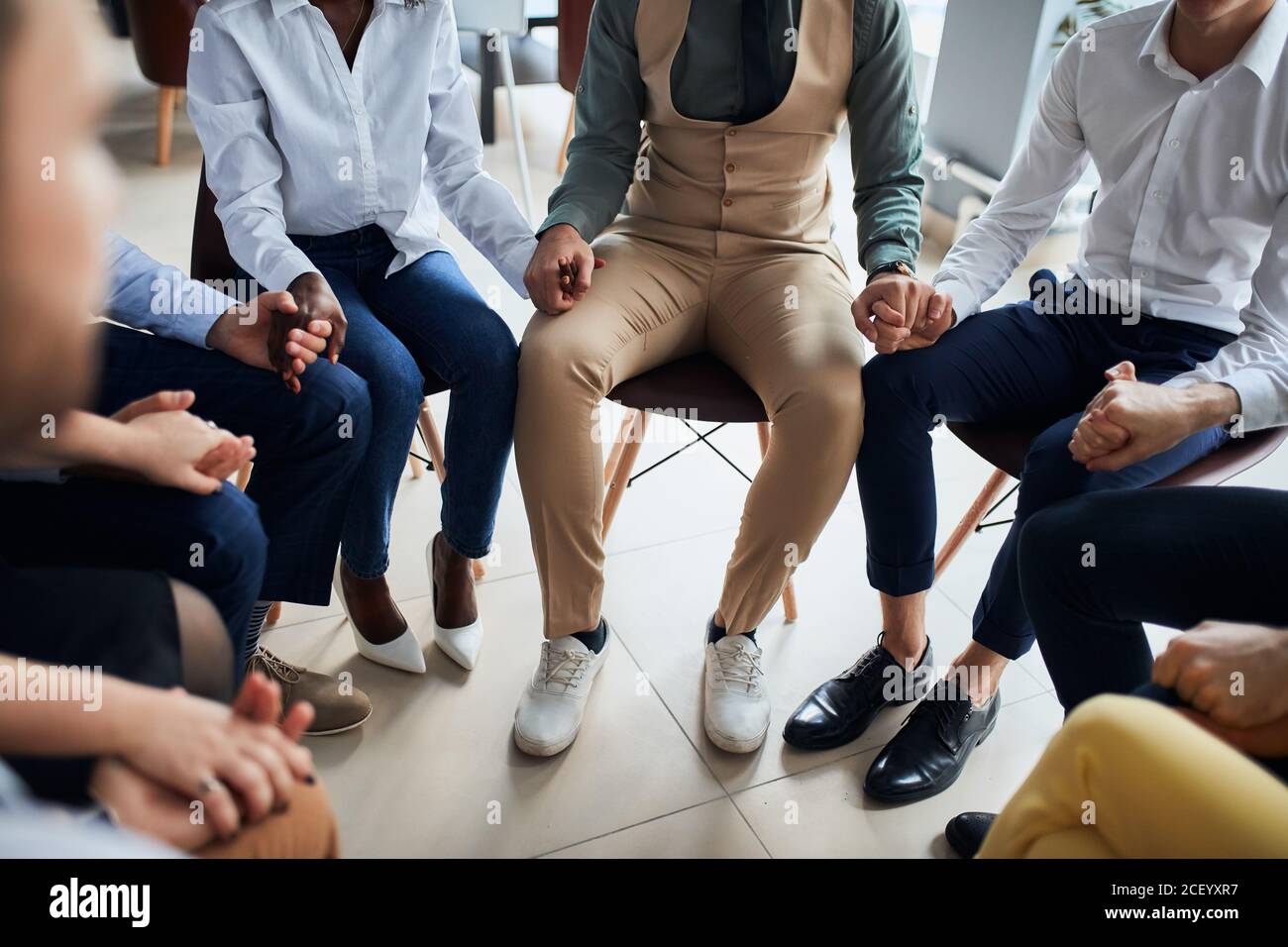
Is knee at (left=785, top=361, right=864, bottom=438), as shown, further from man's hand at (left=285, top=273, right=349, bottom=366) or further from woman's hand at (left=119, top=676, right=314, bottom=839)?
woman's hand at (left=119, top=676, right=314, bottom=839)

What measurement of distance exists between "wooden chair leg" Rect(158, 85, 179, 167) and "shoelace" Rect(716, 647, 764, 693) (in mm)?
3131

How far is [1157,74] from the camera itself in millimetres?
1587

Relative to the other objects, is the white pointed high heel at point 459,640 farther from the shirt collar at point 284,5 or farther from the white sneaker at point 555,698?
the shirt collar at point 284,5

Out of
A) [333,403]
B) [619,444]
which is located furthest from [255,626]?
[619,444]

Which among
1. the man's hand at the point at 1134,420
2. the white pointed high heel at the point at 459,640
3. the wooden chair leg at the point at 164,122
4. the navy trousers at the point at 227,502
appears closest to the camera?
the navy trousers at the point at 227,502

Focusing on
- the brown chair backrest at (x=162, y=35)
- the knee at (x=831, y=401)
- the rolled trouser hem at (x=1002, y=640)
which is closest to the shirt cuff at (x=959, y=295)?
the knee at (x=831, y=401)

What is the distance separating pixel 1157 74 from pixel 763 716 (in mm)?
1145

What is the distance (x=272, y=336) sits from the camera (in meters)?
1.41

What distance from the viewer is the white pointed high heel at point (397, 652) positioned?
68.3 inches

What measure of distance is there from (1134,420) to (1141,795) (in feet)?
2.07

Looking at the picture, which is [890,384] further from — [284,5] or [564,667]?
[284,5]

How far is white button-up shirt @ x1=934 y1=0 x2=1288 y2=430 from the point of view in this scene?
4.88ft

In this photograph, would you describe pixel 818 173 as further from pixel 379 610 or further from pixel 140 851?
pixel 140 851

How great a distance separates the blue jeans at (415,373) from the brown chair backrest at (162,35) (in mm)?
2243
